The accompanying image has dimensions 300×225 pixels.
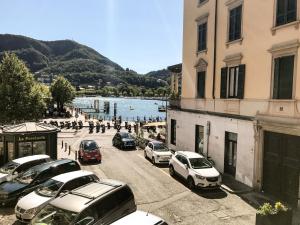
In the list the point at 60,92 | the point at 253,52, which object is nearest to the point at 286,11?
the point at 253,52

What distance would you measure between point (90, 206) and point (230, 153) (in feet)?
41.1

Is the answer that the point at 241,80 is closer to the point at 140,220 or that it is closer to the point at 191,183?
the point at 191,183

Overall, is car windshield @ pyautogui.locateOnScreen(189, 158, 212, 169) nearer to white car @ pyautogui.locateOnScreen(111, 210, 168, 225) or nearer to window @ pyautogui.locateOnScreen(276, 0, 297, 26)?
window @ pyautogui.locateOnScreen(276, 0, 297, 26)

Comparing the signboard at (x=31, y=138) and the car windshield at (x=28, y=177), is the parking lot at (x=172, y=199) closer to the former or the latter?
the car windshield at (x=28, y=177)

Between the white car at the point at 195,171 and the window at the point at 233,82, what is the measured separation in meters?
4.68

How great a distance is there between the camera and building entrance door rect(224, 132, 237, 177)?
20016mm

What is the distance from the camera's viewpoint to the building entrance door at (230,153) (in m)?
20.0

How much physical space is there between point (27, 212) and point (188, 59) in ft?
60.1

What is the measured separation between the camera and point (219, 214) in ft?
46.6

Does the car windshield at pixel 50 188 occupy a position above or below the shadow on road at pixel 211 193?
above

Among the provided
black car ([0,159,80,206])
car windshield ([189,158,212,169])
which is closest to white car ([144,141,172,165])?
car windshield ([189,158,212,169])

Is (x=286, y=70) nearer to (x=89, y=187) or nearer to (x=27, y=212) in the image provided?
(x=89, y=187)

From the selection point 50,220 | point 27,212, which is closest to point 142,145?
point 27,212

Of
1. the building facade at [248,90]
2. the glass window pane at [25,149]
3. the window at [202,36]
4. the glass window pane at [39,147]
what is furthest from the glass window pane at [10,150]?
the window at [202,36]
